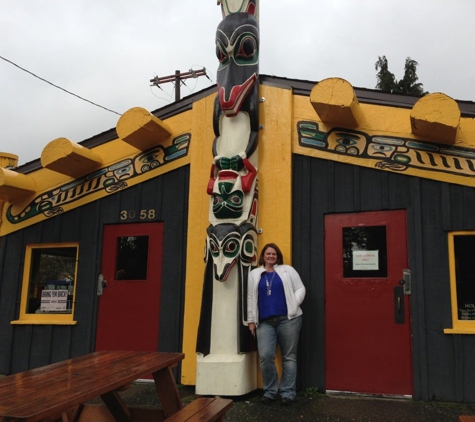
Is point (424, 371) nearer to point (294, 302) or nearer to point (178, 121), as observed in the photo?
point (294, 302)

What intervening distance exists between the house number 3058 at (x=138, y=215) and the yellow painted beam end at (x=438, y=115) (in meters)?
3.56

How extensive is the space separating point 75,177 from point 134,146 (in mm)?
1111

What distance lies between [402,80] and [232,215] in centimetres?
1443

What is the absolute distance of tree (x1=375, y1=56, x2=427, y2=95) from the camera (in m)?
17.6

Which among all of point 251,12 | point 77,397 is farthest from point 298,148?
point 77,397

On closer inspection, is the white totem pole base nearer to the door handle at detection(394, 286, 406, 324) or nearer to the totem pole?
the totem pole

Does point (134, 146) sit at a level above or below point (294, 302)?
above

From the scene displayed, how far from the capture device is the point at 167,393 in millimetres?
3805

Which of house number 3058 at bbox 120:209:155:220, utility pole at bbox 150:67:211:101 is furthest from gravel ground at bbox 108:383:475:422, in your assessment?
utility pole at bbox 150:67:211:101

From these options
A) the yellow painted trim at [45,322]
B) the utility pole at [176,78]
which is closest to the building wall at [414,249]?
the yellow painted trim at [45,322]

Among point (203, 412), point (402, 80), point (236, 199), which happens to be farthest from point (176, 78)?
point (203, 412)

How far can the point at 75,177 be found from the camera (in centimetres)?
729

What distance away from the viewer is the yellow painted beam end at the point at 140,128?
6.43 meters

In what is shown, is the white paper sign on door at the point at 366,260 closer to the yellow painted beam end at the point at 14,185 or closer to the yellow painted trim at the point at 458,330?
the yellow painted trim at the point at 458,330
